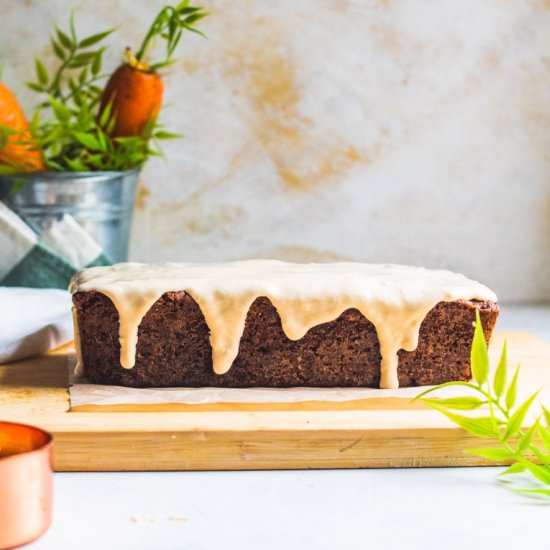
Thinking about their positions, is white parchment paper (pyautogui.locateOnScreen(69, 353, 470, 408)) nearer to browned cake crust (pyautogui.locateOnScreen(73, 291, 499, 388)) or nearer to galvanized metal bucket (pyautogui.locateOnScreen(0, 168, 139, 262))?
browned cake crust (pyautogui.locateOnScreen(73, 291, 499, 388))

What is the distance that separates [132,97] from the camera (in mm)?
1627

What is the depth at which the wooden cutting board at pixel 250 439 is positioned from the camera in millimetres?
1010

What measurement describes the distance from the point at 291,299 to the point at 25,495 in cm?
52

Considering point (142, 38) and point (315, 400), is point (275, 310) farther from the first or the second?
point (142, 38)

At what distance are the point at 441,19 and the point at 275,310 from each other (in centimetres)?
101

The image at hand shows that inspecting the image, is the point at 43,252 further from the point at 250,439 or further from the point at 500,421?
the point at 500,421

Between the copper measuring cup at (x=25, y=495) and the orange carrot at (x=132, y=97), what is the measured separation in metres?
0.91

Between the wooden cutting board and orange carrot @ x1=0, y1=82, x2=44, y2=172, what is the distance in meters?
0.61

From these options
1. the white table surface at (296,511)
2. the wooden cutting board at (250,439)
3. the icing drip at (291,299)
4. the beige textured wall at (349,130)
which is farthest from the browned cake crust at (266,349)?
the beige textured wall at (349,130)

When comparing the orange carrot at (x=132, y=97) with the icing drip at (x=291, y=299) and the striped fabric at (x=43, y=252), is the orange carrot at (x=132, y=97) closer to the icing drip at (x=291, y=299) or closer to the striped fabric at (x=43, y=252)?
the striped fabric at (x=43, y=252)

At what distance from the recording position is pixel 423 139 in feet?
6.59

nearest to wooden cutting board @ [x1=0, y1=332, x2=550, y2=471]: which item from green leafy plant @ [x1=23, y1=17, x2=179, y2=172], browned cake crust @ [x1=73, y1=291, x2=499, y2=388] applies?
browned cake crust @ [x1=73, y1=291, x2=499, y2=388]

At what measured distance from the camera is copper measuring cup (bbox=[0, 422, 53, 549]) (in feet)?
2.55

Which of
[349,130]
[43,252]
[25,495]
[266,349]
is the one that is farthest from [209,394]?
[349,130]
